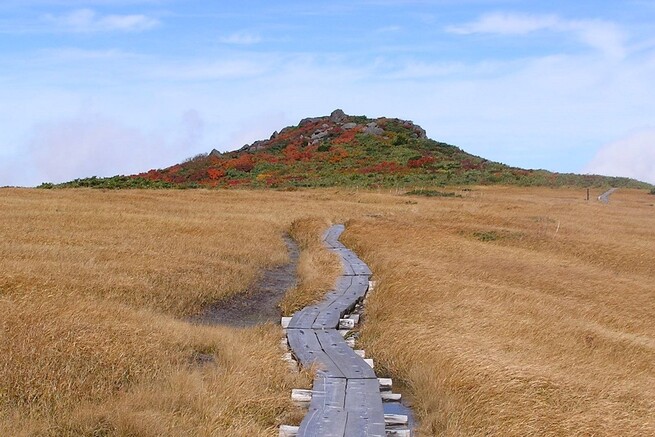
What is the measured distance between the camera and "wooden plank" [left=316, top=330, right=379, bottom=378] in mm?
9359

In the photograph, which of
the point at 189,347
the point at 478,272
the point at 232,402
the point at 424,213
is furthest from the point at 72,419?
the point at 424,213

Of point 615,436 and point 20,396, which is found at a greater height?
point 20,396

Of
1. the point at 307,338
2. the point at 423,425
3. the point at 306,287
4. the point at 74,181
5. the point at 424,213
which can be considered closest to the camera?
the point at 423,425

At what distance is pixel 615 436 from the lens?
7.43 meters

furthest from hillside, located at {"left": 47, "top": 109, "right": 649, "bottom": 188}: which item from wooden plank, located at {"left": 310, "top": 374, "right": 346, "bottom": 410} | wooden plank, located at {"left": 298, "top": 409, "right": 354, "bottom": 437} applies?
wooden plank, located at {"left": 298, "top": 409, "right": 354, "bottom": 437}

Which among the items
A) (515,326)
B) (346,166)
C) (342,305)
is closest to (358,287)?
(342,305)

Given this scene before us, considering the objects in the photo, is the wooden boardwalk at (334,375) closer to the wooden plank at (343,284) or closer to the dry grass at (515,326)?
the wooden plank at (343,284)

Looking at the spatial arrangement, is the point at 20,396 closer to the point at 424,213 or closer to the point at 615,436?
the point at 615,436

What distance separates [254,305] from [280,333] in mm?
3895

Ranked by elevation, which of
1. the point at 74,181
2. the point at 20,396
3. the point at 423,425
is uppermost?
the point at 74,181

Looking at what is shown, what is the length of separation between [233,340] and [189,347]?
875 millimetres

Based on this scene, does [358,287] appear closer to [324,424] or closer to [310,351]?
[310,351]

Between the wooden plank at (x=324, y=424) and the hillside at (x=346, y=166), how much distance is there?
186 feet

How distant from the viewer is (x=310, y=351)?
10.7 metres
